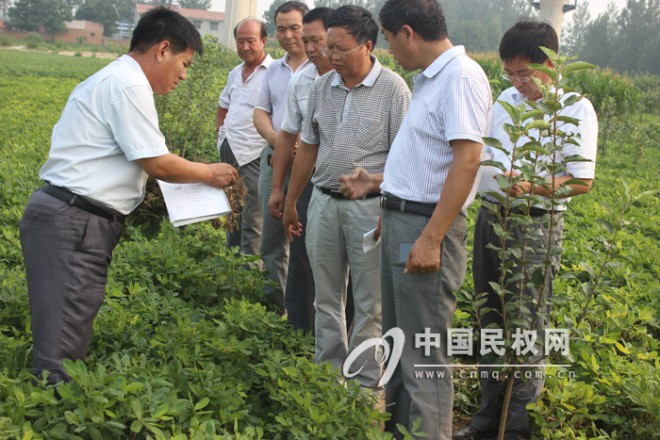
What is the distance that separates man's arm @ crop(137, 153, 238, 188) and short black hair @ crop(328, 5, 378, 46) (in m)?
0.96

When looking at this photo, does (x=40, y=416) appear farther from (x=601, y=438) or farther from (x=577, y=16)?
(x=577, y=16)

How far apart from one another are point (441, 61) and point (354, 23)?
799 millimetres

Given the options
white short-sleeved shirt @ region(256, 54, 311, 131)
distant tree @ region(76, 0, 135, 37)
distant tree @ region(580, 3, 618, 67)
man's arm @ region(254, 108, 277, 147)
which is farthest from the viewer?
distant tree @ region(76, 0, 135, 37)

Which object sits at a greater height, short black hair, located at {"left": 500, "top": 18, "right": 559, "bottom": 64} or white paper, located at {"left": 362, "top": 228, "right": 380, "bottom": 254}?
short black hair, located at {"left": 500, "top": 18, "right": 559, "bottom": 64}

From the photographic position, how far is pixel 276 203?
4457 mm

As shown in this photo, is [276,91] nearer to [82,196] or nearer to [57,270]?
[82,196]

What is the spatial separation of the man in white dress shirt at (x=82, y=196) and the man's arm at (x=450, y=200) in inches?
39.7

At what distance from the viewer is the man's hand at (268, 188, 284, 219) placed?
4434 mm

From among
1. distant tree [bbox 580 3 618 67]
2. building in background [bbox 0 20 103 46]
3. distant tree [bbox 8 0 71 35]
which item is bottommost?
building in background [bbox 0 20 103 46]

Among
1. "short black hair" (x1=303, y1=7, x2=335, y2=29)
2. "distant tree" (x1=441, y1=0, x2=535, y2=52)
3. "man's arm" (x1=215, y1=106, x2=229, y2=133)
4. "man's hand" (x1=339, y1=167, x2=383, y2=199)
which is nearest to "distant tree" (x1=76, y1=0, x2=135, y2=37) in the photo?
"distant tree" (x1=441, y1=0, x2=535, y2=52)

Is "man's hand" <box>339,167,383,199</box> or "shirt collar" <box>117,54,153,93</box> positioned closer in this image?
"shirt collar" <box>117,54,153,93</box>

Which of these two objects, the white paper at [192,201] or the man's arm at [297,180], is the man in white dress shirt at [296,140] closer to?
the man's arm at [297,180]

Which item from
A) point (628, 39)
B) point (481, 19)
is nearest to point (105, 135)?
point (628, 39)
